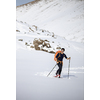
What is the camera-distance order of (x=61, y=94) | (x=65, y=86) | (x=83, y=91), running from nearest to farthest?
(x=61, y=94) < (x=83, y=91) < (x=65, y=86)

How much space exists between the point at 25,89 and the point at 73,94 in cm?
99
